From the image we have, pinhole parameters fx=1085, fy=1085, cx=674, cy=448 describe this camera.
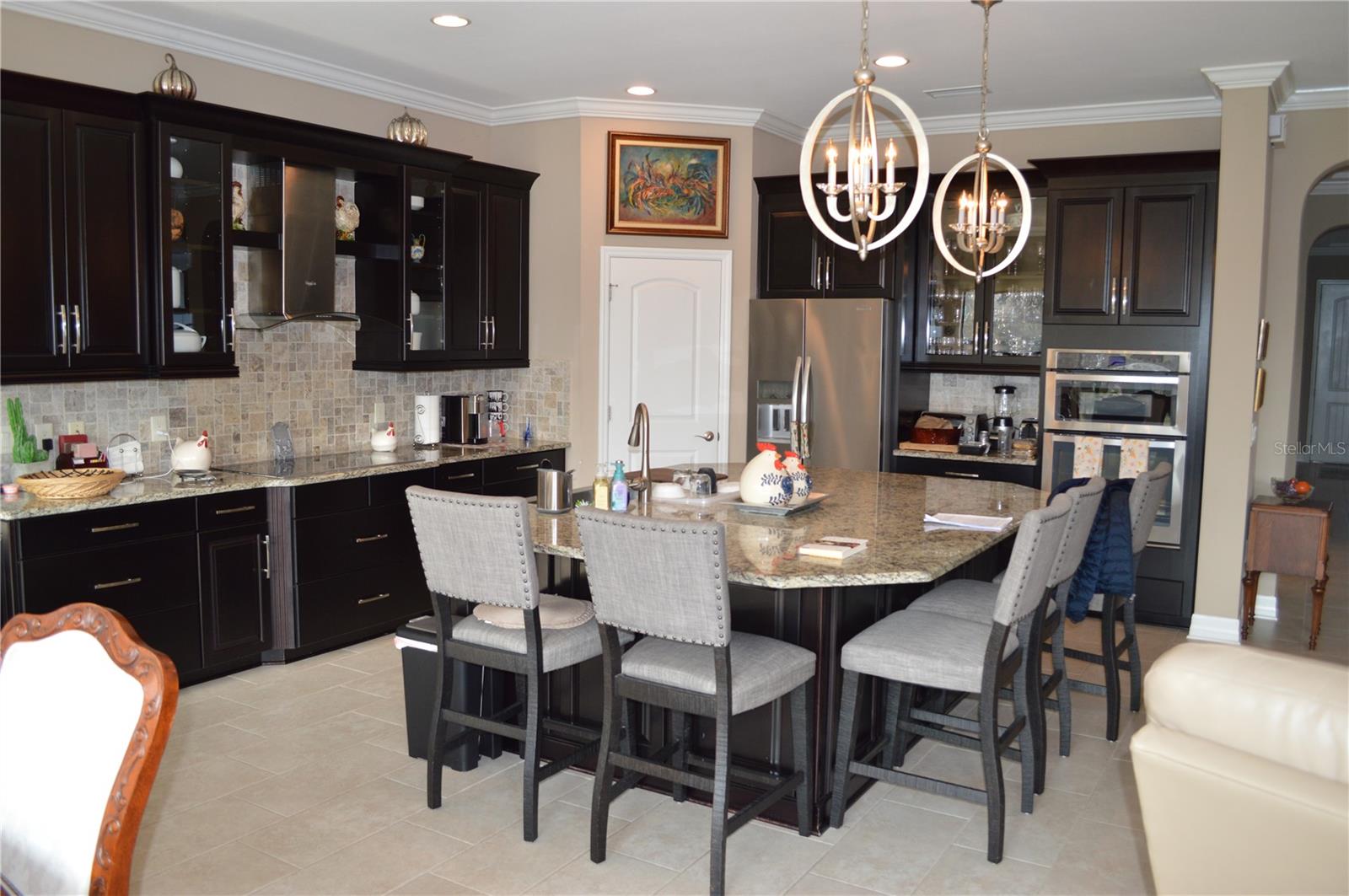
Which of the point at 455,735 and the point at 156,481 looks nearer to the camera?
the point at 455,735

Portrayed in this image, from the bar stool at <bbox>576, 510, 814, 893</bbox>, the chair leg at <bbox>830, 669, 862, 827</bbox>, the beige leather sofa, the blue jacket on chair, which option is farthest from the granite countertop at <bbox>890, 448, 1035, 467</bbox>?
the beige leather sofa

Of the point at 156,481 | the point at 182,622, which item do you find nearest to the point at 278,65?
the point at 156,481

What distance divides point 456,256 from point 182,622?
8.31ft

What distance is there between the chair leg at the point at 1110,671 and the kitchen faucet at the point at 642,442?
1807 millimetres

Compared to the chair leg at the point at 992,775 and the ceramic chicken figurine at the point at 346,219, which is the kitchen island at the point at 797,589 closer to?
the chair leg at the point at 992,775

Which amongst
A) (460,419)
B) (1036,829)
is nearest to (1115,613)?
(1036,829)

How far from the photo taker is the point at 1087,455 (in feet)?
19.3

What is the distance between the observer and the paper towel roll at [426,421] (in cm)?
611

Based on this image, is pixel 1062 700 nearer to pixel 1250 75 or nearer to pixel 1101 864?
pixel 1101 864

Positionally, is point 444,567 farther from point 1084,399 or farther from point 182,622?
point 1084,399

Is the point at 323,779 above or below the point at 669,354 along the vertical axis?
below

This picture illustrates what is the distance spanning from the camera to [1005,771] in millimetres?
3842

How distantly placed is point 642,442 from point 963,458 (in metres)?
2.62

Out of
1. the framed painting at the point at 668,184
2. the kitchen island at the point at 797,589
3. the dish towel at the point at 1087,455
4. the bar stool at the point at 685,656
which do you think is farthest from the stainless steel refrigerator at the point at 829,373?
the bar stool at the point at 685,656
